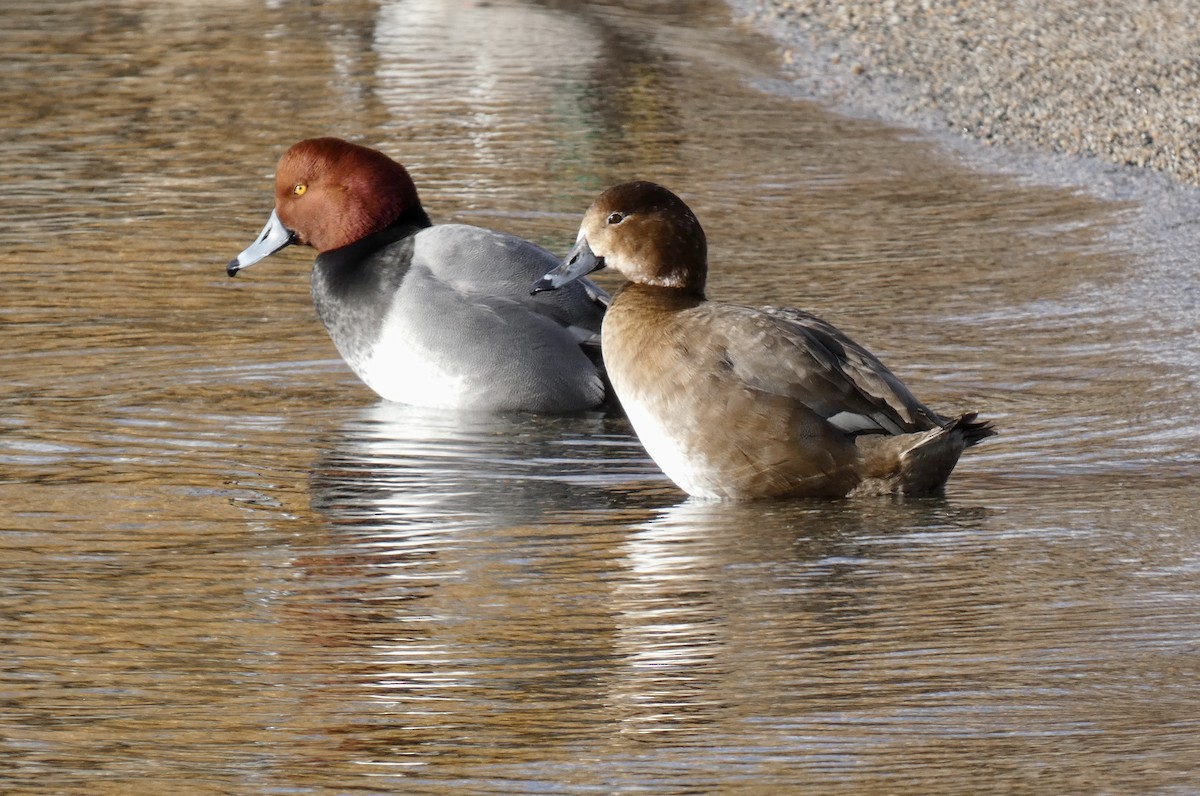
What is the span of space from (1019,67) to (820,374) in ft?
27.9

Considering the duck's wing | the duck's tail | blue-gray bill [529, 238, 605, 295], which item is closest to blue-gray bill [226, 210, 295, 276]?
blue-gray bill [529, 238, 605, 295]

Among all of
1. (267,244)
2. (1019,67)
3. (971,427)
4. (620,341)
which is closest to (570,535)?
(620,341)

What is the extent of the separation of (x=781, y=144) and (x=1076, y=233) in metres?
2.66

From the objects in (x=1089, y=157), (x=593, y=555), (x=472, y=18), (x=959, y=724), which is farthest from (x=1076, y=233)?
(x=472, y=18)

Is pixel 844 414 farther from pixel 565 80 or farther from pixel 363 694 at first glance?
pixel 565 80

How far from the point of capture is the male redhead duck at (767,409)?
17.7 ft

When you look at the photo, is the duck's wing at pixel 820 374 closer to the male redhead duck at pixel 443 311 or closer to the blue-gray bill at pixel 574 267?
the blue-gray bill at pixel 574 267

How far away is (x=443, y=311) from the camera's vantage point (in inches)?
265

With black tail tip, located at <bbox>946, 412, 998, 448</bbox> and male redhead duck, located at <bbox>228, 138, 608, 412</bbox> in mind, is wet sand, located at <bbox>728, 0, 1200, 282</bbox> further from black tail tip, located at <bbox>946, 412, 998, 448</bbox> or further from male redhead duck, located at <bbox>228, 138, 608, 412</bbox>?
black tail tip, located at <bbox>946, 412, 998, 448</bbox>

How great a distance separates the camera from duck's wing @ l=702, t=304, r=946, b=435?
5402 millimetres

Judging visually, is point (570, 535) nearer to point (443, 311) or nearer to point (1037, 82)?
point (443, 311)

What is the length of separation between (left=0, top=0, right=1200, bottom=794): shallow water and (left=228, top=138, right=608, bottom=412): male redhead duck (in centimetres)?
16

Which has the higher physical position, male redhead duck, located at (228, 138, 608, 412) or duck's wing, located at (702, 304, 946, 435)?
duck's wing, located at (702, 304, 946, 435)

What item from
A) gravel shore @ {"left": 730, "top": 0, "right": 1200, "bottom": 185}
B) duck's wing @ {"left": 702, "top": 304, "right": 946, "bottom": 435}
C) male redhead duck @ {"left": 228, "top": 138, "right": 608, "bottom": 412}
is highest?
duck's wing @ {"left": 702, "top": 304, "right": 946, "bottom": 435}
